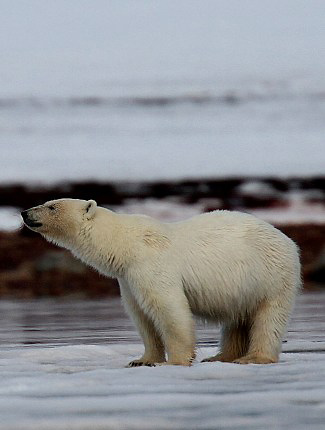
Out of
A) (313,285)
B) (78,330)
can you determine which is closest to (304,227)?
(313,285)

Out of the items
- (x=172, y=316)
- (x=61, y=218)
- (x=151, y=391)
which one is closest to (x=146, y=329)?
(x=172, y=316)

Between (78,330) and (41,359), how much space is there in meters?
3.86

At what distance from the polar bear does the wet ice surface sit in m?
0.34

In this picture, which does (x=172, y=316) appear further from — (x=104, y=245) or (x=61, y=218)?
(x=61, y=218)

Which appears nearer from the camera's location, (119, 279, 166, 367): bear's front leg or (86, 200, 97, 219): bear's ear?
(119, 279, 166, 367): bear's front leg

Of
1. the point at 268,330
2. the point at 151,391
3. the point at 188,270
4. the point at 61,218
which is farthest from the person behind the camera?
the point at 61,218

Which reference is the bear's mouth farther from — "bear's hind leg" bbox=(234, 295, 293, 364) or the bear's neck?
"bear's hind leg" bbox=(234, 295, 293, 364)

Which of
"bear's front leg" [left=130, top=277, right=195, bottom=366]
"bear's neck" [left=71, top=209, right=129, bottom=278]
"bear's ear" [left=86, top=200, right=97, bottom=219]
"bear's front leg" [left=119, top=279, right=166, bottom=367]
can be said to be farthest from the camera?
"bear's ear" [left=86, top=200, right=97, bottom=219]

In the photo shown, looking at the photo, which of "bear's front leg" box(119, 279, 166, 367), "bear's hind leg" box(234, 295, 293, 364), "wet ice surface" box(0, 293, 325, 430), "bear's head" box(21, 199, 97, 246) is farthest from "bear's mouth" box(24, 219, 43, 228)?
"bear's hind leg" box(234, 295, 293, 364)

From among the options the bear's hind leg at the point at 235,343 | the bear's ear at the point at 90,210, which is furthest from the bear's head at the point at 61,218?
the bear's hind leg at the point at 235,343

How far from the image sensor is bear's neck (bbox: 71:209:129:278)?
7.55 meters

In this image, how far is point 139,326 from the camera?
7.73m

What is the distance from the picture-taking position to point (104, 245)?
7641 mm

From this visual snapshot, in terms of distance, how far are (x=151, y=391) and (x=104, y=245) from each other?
233 centimetres
